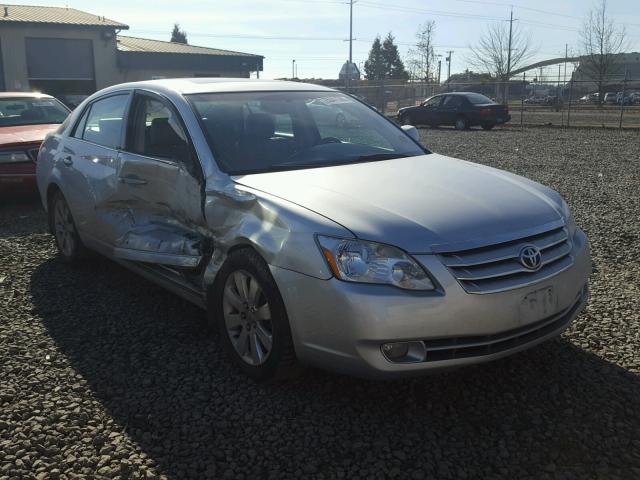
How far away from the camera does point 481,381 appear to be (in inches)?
134

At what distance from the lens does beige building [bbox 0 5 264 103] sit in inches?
1257

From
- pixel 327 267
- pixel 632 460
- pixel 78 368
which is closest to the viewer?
pixel 632 460

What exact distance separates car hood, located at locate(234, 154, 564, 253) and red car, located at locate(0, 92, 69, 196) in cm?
532

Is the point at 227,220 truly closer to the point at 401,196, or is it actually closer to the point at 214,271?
the point at 214,271

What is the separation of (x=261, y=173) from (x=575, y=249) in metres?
1.77

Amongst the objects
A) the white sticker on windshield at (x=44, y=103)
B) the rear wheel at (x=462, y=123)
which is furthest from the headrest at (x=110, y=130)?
the rear wheel at (x=462, y=123)

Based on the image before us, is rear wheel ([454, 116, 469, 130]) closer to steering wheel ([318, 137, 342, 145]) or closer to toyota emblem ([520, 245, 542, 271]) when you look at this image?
steering wheel ([318, 137, 342, 145])

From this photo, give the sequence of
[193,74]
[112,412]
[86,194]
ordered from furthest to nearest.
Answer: [193,74], [86,194], [112,412]

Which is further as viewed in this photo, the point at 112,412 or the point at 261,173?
the point at 261,173

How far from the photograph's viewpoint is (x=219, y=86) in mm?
4488

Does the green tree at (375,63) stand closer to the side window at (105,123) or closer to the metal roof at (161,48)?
the metal roof at (161,48)

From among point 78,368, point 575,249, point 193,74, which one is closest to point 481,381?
point 575,249

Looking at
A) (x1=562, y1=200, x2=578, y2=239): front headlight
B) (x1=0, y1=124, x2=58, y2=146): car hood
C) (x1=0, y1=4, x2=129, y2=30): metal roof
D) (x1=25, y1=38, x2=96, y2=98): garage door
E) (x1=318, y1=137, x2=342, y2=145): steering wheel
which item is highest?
(x1=0, y1=4, x2=129, y2=30): metal roof

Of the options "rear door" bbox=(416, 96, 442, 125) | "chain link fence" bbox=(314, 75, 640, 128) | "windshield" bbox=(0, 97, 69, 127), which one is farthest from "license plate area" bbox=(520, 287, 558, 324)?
"chain link fence" bbox=(314, 75, 640, 128)
